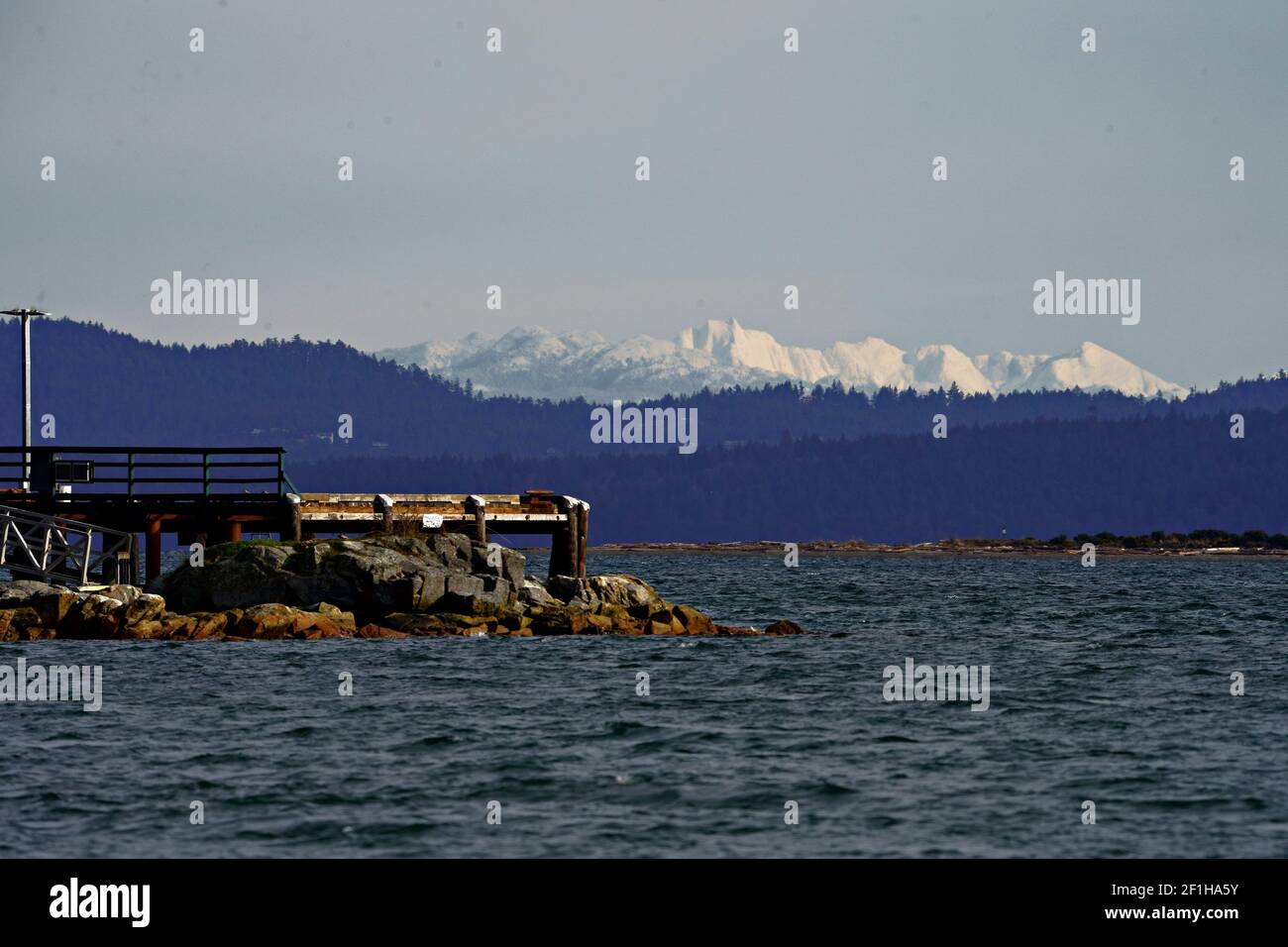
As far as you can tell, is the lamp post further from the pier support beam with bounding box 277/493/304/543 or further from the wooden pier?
the pier support beam with bounding box 277/493/304/543

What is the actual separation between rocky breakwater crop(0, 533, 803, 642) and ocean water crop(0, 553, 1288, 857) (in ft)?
2.63

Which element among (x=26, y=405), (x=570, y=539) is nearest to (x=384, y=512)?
(x=570, y=539)

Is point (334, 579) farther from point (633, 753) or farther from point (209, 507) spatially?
point (633, 753)

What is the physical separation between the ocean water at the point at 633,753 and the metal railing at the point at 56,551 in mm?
4063

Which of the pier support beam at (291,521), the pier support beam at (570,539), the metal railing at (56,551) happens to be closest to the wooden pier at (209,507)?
the pier support beam at (291,521)

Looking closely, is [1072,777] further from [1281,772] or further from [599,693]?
[599,693]

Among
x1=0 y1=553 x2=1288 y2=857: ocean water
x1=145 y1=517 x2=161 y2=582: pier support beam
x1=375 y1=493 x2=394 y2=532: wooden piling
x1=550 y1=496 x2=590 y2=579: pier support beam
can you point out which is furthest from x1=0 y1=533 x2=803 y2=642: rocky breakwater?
x1=550 y1=496 x2=590 y2=579: pier support beam

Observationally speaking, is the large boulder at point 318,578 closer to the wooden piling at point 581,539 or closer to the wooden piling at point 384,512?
the wooden piling at point 384,512

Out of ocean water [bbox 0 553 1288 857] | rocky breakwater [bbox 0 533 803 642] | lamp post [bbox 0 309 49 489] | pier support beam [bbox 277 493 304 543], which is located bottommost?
ocean water [bbox 0 553 1288 857]

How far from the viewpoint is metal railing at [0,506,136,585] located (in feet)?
146

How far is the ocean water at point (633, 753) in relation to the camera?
66.5 feet

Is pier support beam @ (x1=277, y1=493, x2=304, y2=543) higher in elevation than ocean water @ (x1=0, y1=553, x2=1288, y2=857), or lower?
higher
